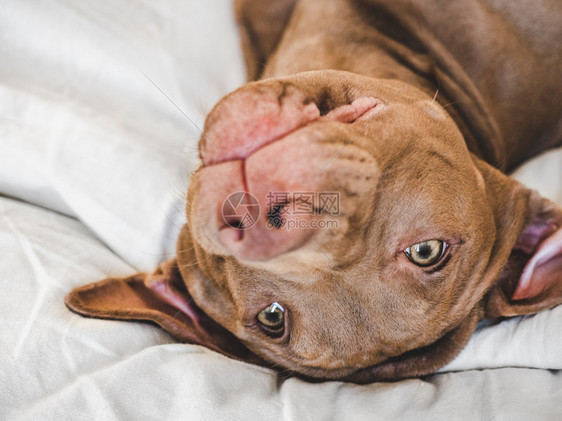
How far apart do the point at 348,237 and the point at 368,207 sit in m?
0.11

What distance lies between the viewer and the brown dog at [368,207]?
1.55 metres

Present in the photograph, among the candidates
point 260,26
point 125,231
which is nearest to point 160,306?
point 125,231

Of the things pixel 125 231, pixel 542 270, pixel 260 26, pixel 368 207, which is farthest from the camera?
pixel 260 26

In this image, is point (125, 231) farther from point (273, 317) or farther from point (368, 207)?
point (368, 207)

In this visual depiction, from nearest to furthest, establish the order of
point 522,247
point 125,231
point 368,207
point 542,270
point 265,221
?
point 265,221, point 368,207, point 542,270, point 522,247, point 125,231

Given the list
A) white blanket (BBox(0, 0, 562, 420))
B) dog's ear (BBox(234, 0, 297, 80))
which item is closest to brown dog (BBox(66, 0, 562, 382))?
white blanket (BBox(0, 0, 562, 420))

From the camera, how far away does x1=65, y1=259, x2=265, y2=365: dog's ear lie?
2.07 m

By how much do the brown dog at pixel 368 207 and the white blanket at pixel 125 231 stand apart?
14cm

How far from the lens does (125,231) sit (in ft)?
8.34

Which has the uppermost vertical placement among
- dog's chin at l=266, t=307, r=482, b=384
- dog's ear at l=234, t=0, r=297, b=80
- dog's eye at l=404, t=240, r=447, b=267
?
dog's ear at l=234, t=0, r=297, b=80

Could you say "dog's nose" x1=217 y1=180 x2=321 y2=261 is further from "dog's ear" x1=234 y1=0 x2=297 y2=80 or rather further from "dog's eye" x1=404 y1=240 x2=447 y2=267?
"dog's ear" x1=234 y1=0 x2=297 y2=80

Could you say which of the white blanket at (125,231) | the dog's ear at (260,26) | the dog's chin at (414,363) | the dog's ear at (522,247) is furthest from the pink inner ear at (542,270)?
the dog's ear at (260,26)

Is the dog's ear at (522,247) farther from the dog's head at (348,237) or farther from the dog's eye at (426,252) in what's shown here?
the dog's eye at (426,252)

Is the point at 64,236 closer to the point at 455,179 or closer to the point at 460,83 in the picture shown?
the point at 455,179
